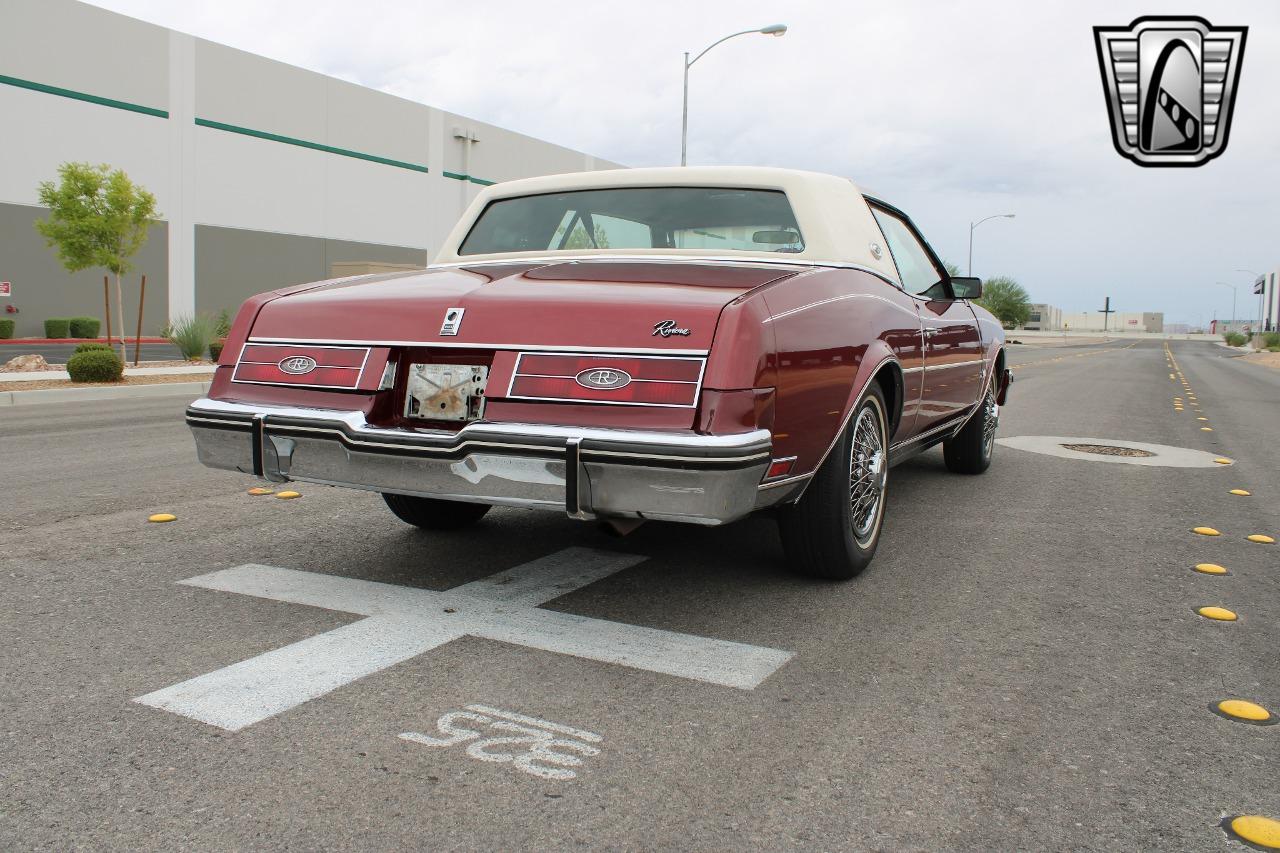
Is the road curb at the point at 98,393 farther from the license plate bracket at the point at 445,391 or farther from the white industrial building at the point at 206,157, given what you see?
the white industrial building at the point at 206,157

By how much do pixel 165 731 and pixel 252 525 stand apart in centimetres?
254

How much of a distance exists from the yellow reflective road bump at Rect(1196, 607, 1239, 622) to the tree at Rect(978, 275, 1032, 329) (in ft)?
274

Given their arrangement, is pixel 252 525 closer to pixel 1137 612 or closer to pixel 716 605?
pixel 716 605

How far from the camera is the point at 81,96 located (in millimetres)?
30531

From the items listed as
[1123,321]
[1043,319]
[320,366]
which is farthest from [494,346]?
[1123,321]

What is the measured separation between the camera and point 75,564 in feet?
13.6

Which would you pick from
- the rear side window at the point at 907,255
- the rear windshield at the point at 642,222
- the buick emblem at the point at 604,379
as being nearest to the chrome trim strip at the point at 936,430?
the rear side window at the point at 907,255

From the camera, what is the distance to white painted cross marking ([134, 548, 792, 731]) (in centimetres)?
281

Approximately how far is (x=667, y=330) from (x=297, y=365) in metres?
1.38

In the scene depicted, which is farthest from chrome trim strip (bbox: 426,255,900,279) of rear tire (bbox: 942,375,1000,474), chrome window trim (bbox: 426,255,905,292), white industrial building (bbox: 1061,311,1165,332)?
white industrial building (bbox: 1061,311,1165,332)

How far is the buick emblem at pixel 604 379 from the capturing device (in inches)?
124

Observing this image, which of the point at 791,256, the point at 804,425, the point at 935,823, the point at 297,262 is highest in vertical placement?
the point at 297,262

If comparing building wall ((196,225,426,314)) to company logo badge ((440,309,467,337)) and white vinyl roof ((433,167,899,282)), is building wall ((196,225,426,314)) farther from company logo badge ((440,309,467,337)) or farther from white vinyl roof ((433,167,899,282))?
company logo badge ((440,309,467,337))

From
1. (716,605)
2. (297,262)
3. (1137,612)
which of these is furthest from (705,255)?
(297,262)
